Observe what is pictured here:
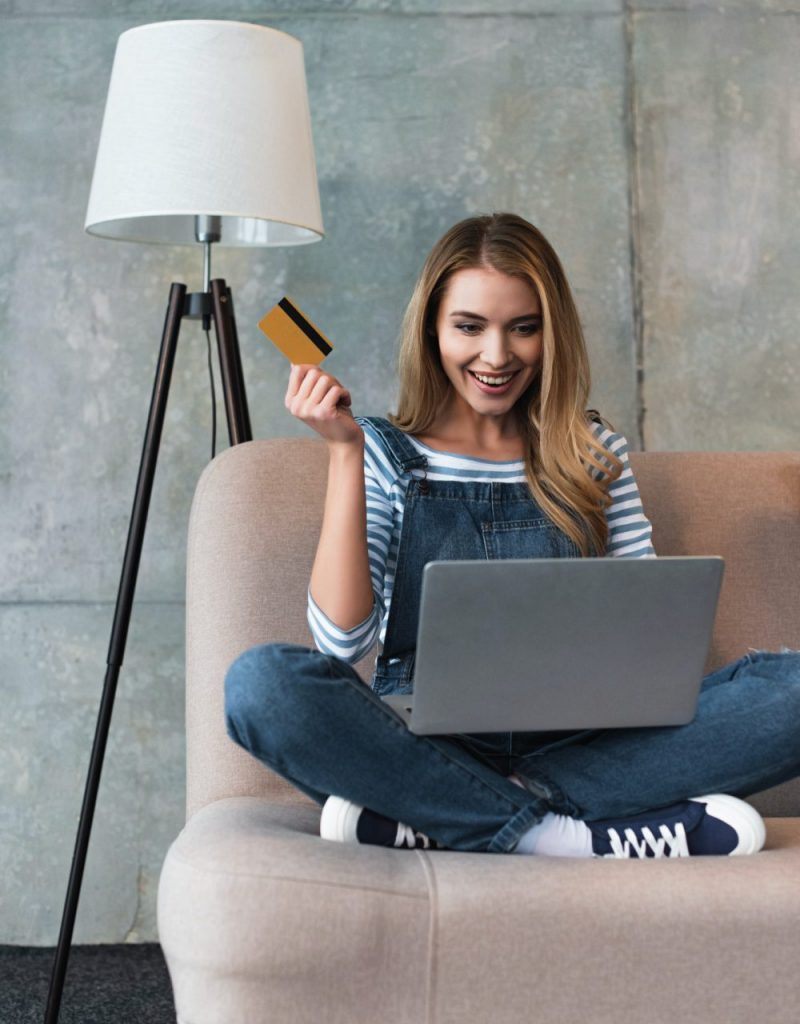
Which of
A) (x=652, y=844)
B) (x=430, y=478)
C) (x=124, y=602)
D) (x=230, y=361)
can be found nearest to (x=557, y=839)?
(x=652, y=844)

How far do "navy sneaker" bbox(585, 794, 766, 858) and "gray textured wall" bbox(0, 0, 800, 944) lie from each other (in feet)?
4.35

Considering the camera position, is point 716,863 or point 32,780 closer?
point 716,863

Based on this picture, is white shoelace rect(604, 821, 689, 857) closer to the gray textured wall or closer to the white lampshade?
the white lampshade

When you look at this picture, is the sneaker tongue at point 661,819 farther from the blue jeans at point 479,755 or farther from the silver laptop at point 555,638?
the silver laptop at point 555,638

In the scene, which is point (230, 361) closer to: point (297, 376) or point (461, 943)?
point (297, 376)

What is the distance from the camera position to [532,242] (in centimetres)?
214

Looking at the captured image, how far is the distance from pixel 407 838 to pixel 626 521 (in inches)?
28.3

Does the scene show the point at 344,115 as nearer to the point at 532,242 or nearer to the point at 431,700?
the point at 532,242

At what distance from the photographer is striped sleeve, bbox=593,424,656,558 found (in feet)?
6.95

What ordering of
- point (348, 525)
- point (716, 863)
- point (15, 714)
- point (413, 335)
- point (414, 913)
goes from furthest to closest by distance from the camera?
1. point (15, 714)
2. point (413, 335)
3. point (348, 525)
4. point (716, 863)
5. point (414, 913)

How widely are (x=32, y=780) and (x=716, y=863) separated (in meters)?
1.72

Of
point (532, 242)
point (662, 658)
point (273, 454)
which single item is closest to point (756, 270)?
point (532, 242)

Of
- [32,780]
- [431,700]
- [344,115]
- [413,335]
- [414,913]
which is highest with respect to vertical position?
[344,115]

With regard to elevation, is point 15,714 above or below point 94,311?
below
